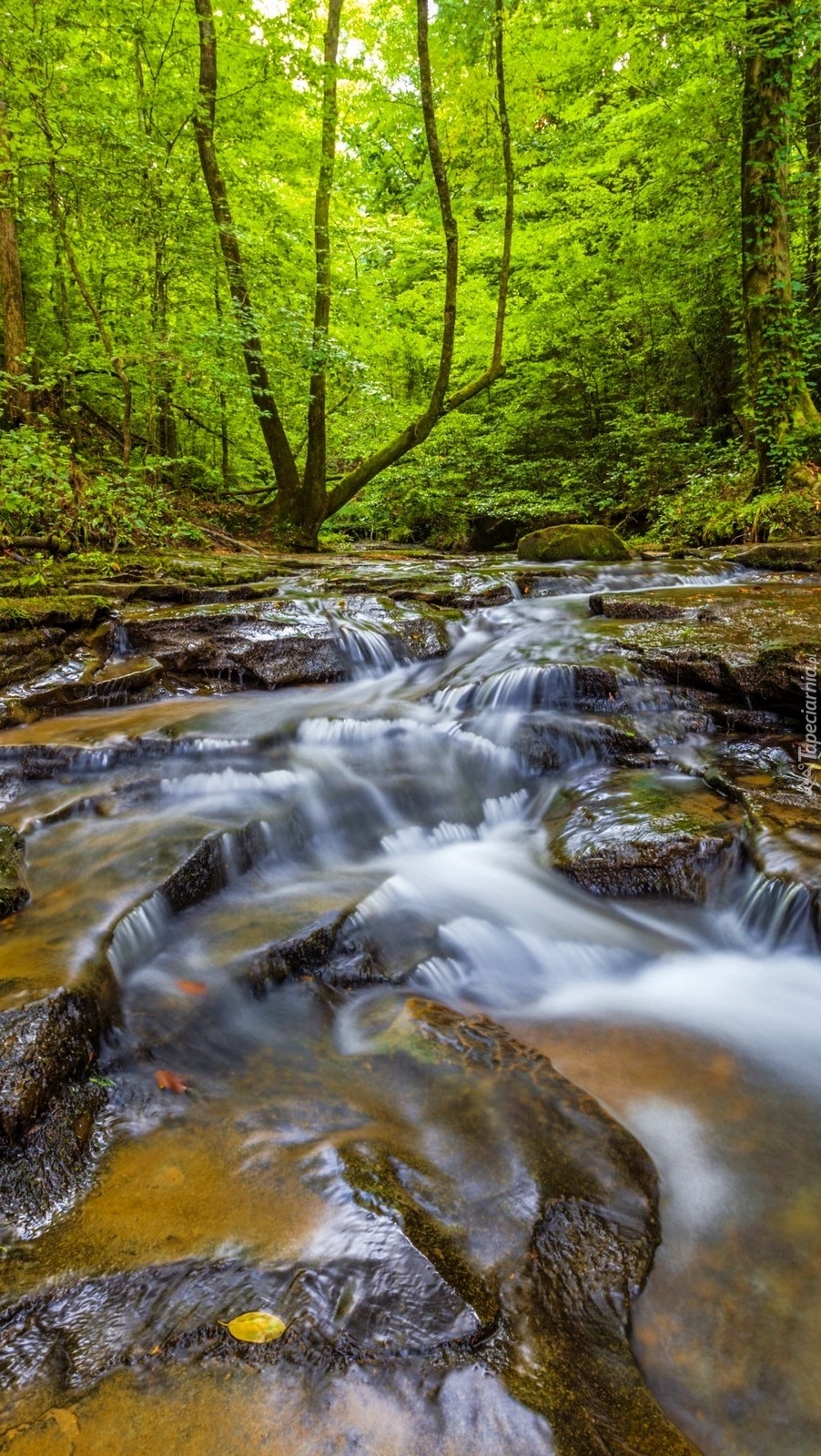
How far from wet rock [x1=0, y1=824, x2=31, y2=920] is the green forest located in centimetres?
502

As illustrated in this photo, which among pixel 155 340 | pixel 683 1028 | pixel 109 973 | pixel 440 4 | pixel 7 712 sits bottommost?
pixel 683 1028

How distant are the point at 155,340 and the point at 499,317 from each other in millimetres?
5166

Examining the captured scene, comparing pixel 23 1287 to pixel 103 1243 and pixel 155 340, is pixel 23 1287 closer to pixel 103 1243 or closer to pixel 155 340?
pixel 103 1243

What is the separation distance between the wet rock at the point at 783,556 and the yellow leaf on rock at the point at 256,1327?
27.6 feet

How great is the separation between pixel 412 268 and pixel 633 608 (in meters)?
11.0

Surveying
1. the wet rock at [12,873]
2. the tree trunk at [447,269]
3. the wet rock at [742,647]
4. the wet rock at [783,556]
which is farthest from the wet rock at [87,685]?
the wet rock at [783,556]

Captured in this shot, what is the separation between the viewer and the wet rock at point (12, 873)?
286 centimetres

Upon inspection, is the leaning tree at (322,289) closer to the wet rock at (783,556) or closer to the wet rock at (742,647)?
the wet rock at (783,556)

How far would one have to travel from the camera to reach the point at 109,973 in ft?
8.30

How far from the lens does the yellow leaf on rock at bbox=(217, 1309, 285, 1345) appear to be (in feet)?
4.73

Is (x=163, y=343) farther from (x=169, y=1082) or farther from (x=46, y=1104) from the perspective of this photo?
(x=46, y=1104)

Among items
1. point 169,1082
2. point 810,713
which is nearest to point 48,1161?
point 169,1082

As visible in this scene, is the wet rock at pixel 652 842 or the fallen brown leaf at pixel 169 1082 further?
the wet rock at pixel 652 842

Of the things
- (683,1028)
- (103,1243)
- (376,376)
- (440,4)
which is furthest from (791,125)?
(103,1243)
